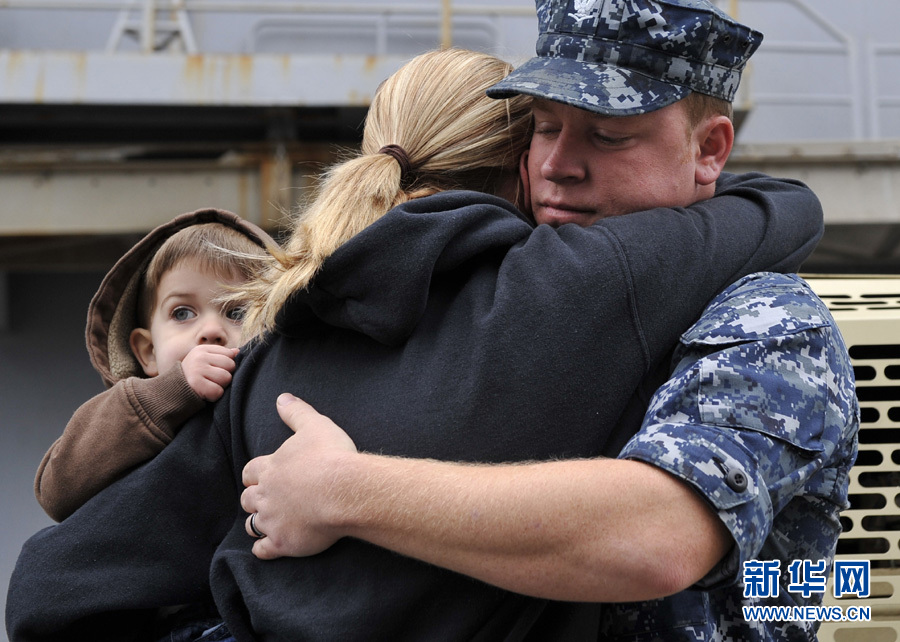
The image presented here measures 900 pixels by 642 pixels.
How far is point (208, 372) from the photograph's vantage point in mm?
1716

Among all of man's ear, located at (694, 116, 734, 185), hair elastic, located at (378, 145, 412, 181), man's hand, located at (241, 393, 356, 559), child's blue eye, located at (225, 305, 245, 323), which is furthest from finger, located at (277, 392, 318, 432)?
man's ear, located at (694, 116, 734, 185)

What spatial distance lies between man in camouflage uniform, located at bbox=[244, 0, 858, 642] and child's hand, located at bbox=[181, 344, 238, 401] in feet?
0.79

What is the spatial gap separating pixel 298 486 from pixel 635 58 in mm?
910

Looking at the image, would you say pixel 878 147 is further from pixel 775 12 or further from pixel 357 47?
pixel 357 47

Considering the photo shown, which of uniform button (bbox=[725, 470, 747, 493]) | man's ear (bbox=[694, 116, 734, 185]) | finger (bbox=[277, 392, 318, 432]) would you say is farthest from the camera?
man's ear (bbox=[694, 116, 734, 185])

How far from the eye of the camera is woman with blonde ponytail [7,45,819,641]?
130cm

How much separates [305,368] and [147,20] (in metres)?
4.24

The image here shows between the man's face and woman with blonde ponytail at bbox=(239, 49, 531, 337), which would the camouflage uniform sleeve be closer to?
the man's face

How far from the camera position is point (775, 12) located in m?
6.50

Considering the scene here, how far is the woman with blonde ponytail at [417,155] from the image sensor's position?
4.96 feet

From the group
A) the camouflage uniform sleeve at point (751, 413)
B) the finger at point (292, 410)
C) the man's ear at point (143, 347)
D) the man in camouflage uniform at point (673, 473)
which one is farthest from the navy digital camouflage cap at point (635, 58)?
the man's ear at point (143, 347)

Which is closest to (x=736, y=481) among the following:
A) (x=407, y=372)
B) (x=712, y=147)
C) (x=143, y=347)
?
(x=407, y=372)

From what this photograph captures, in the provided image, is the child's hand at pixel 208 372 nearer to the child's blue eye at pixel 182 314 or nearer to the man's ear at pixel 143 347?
the child's blue eye at pixel 182 314

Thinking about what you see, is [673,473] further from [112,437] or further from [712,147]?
[112,437]
